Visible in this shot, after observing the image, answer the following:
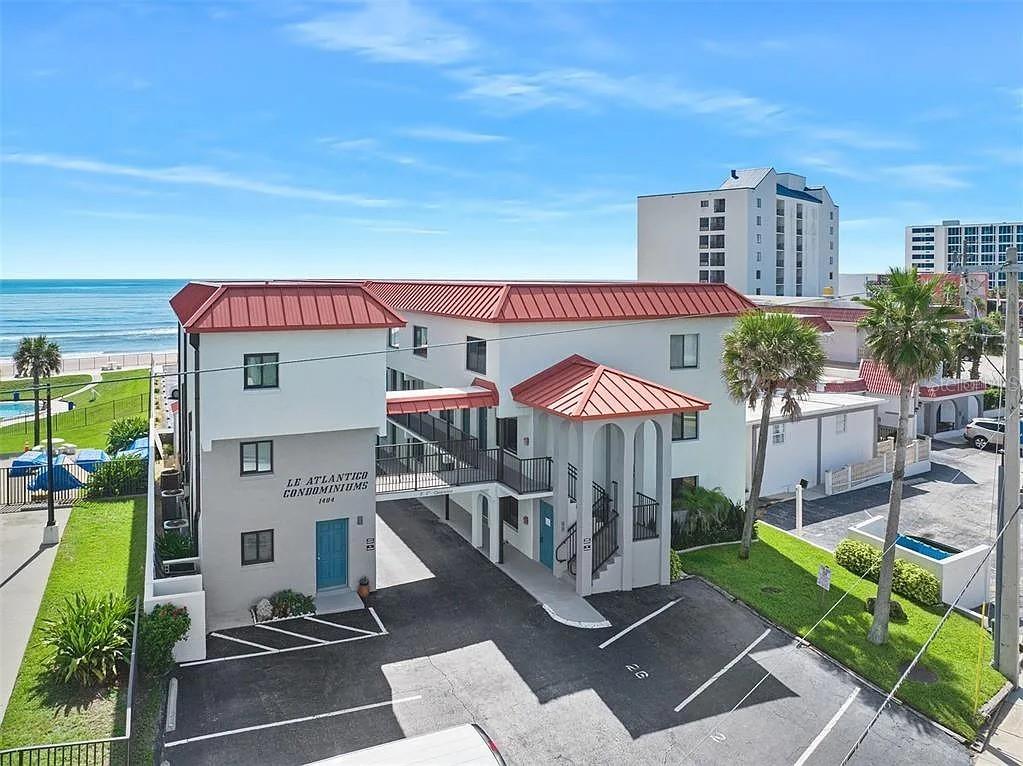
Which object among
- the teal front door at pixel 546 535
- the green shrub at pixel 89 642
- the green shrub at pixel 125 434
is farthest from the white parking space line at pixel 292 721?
the green shrub at pixel 125 434

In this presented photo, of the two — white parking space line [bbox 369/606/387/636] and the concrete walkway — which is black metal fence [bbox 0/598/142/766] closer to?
the concrete walkway

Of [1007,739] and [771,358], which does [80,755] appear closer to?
[1007,739]

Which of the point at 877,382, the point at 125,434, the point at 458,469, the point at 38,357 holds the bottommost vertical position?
the point at 125,434

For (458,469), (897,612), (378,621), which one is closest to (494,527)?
(458,469)

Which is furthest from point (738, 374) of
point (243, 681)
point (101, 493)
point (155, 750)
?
point (101, 493)

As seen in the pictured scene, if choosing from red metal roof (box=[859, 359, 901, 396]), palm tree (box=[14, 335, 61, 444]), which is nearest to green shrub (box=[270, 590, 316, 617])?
palm tree (box=[14, 335, 61, 444])

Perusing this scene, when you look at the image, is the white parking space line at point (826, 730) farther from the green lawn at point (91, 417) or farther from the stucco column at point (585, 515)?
the green lawn at point (91, 417)
